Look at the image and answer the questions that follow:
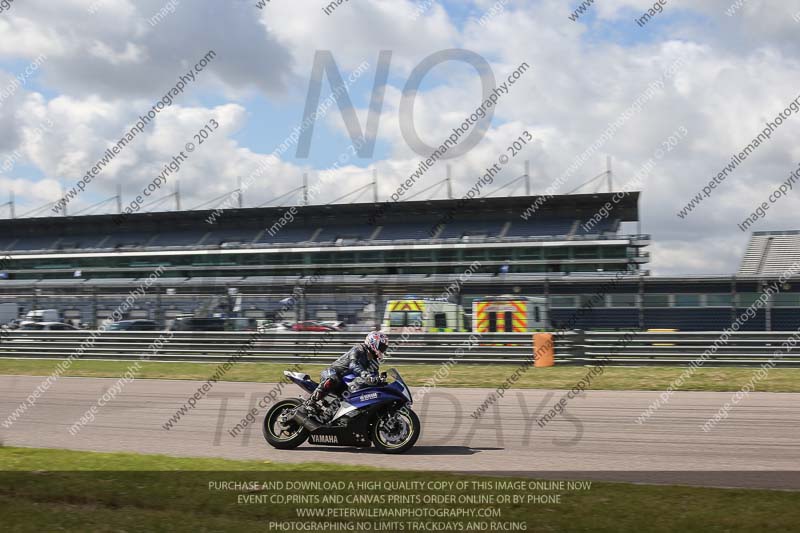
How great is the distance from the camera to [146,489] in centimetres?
664

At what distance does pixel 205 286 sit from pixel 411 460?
1426cm

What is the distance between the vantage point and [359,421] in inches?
363

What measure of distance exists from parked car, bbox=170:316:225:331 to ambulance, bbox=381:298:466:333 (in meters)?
4.62

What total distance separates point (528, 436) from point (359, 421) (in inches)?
88.6

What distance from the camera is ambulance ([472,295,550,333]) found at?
877 inches

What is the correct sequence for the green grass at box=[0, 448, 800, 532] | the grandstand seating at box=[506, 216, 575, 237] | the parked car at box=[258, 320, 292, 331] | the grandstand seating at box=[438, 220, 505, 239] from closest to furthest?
the green grass at box=[0, 448, 800, 532] → the parked car at box=[258, 320, 292, 331] → the grandstand seating at box=[506, 216, 575, 237] → the grandstand seating at box=[438, 220, 505, 239]

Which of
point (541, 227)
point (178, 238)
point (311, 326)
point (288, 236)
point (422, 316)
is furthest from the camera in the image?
point (178, 238)

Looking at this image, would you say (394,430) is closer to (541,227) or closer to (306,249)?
(541,227)

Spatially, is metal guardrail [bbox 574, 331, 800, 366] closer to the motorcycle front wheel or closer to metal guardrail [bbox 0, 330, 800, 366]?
metal guardrail [bbox 0, 330, 800, 366]

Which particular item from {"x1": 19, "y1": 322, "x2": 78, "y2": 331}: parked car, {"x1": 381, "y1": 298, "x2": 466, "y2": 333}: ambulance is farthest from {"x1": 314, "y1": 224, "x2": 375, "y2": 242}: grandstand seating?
{"x1": 381, "y1": 298, "x2": 466, "y2": 333}: ambulance

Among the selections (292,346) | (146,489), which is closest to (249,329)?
(292,346)

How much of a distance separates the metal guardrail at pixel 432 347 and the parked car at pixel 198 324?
0.22 meters

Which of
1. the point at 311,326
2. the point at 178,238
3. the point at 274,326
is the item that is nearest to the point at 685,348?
the point at 311,326

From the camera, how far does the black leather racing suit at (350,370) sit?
926 cm
